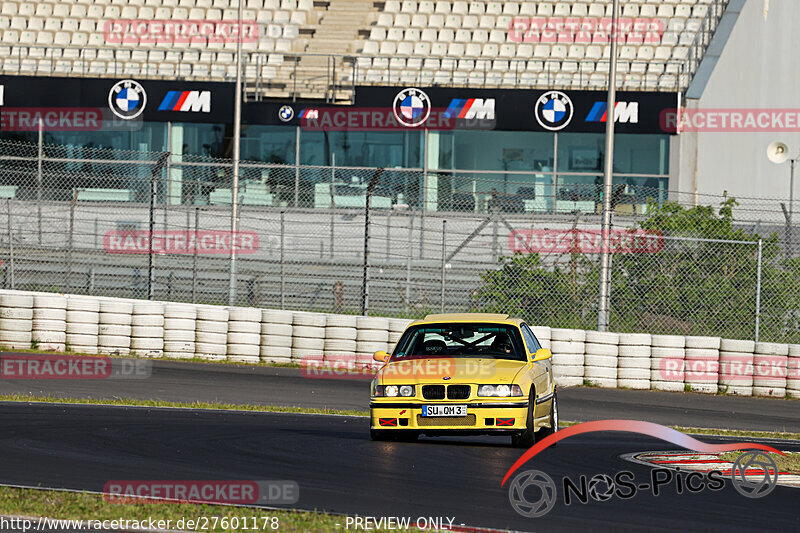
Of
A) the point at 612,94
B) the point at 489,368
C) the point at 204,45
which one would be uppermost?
the point at 204,45

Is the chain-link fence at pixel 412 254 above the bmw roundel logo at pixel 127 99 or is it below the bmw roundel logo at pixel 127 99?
below

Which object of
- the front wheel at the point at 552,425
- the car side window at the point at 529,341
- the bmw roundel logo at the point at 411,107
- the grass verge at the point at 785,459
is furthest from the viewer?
the bmw roundel logo at the point at 411,107

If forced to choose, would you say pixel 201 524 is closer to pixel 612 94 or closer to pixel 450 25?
pixel 612 94

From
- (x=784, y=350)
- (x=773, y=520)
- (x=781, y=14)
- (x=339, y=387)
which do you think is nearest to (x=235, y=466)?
(x=773, y=520)

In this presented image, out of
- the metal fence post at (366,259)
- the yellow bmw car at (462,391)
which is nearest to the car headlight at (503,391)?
the yellow bmw car at (462,391)

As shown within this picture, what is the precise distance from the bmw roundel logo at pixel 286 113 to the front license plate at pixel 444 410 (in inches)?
746

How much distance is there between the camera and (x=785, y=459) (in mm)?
11383

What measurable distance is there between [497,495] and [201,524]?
2.22m

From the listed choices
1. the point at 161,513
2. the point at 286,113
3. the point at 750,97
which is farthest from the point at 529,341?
the point at 750,97

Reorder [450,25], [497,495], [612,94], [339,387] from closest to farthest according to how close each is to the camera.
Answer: [497,495] → [339,387] → [612,94] → [450,25]

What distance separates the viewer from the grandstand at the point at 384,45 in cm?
2967

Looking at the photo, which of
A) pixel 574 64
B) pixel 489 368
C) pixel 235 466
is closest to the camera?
pixel 235 466

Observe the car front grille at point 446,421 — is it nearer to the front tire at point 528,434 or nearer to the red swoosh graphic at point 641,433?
the front tire at point 528,434

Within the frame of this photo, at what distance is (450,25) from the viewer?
32.0 m
